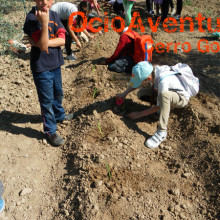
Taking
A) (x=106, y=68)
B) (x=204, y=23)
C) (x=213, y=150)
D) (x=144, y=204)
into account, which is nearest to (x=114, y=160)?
(x=144, y=204)

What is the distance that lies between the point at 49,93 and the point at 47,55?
41 centimetres

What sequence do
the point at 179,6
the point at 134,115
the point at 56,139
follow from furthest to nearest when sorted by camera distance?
the point at 179,6
the point at 134,115
the point at 56,139

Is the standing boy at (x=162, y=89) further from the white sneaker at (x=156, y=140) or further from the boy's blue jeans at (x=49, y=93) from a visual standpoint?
the boy's blue jeans at (x=49, y=93)

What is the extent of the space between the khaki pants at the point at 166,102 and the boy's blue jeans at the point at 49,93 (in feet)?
3.84

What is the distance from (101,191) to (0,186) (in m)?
0.91

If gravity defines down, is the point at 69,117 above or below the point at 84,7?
below

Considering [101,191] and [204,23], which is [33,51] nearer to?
[101,191]

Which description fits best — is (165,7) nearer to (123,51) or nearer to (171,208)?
(123,51)

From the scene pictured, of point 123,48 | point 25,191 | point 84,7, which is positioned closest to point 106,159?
point 25,191

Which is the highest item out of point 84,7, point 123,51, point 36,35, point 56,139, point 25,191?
point 36,35

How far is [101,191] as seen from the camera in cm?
226

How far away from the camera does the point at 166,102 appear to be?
8.72 feet

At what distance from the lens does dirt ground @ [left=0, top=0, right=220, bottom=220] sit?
2205 millimetres

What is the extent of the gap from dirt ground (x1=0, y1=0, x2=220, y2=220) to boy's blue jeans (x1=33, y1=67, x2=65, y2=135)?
1.06 ft
